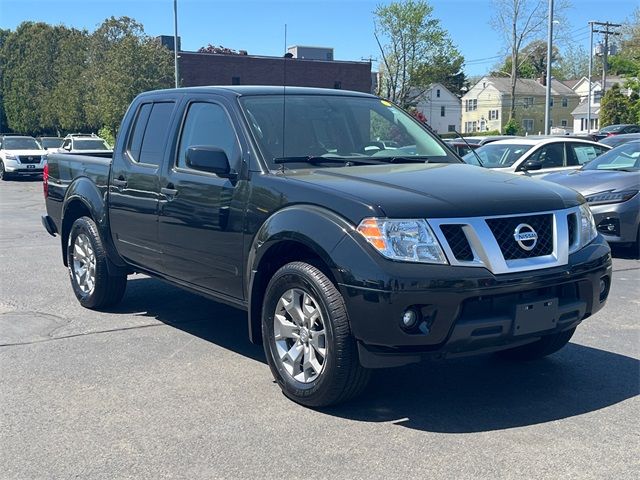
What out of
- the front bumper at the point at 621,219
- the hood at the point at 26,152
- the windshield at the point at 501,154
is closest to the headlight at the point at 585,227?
the front bumper at the point at 621,219

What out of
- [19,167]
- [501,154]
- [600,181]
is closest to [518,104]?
[19,167]

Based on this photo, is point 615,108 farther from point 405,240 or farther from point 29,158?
point 405,240

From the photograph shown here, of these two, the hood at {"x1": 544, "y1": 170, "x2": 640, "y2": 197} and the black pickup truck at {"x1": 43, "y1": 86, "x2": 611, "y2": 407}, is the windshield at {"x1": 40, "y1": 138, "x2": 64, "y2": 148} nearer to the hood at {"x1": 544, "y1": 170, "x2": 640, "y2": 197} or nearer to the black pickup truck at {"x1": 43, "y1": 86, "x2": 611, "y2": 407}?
the hood at {"x1": 544, "y1": 170, "x2": 640, "y2": 197}

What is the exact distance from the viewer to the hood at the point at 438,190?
422 centimetres

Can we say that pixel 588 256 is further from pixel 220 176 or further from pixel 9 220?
pixel 9 220

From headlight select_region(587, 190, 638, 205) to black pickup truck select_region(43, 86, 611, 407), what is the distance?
4.70 meters

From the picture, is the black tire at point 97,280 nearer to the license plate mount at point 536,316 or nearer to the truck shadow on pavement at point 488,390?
the truck shadow on pavement at point 488,390

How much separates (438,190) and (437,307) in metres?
0.77

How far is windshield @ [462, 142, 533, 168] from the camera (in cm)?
1323

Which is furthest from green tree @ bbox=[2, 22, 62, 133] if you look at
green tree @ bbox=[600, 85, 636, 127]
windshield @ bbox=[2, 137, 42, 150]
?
green tree @ bbox=[600, 85, 636, 127]

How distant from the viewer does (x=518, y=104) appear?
95938 millimetres

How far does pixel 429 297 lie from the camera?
4004 mm

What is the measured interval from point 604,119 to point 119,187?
5519 cm

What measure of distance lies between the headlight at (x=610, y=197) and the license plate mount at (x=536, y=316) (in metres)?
6.10
